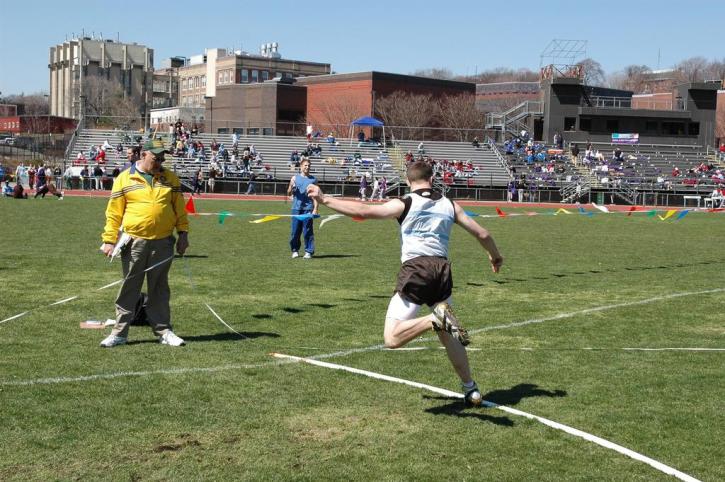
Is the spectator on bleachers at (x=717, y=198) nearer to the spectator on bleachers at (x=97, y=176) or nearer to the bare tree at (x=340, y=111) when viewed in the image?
the spectator on bleachers at (x=97, y=176)

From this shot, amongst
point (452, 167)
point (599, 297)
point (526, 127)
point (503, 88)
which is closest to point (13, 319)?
point (599, 297)

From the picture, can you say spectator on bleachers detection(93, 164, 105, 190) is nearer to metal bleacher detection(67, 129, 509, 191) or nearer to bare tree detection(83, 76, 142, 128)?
metal bleacher detection(67, 129, 509, 191)

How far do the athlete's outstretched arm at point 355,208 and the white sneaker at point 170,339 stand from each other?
2.99m

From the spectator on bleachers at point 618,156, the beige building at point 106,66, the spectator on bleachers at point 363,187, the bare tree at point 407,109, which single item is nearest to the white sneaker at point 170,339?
the spectator on bleachers at point 363,187

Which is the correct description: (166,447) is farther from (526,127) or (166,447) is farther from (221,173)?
(526,127)

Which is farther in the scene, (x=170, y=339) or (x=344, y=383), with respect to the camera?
(x=170, y=339)

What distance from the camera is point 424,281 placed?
20.7 feet

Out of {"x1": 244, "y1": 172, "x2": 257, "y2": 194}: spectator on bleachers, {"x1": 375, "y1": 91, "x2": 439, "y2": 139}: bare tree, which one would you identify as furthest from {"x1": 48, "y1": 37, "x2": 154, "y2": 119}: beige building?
{"x1": 244, "y1": 172, "x2": 257, "y2": 194}: spectator on bleachers

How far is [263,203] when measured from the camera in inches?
1539

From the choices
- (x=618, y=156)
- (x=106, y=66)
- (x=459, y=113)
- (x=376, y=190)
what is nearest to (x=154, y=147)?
(x=376, y=190)

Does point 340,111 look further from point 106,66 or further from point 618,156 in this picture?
point 106,66

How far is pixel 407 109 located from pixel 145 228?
74751 mm

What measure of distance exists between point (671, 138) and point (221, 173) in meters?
37.9

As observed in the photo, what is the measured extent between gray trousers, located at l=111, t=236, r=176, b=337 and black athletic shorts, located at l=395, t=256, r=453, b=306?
300 cm
